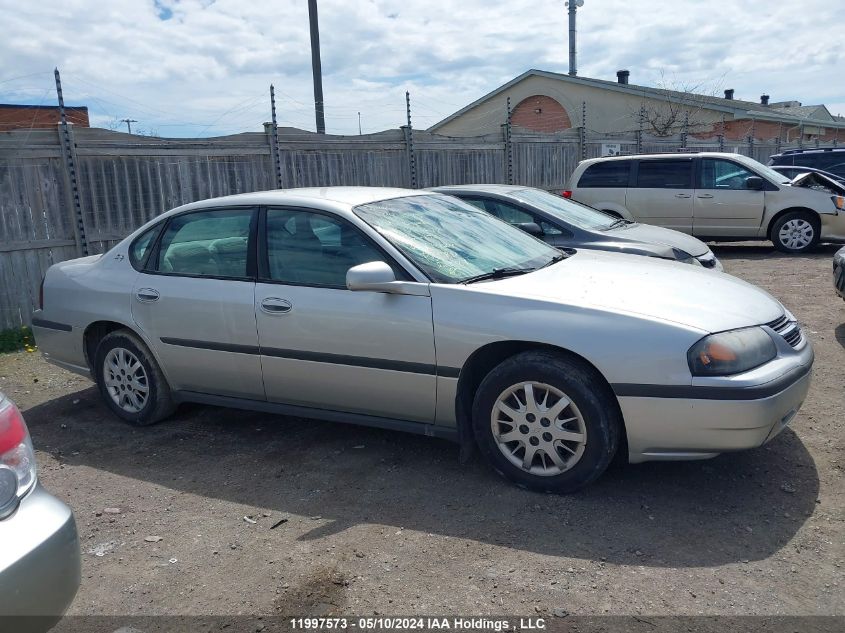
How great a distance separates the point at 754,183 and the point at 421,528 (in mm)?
10389

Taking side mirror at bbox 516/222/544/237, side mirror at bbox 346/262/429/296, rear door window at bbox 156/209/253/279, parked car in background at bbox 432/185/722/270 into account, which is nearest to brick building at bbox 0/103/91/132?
parked car in background at bbox 432/185/722/270

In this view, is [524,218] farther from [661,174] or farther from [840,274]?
[661,174]

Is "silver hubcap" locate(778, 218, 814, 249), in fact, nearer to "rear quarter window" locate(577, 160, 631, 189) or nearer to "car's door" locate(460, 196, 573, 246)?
"rear quarter window" locate(577, 160, 631, 189)

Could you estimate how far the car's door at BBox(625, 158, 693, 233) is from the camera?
40.1 ft

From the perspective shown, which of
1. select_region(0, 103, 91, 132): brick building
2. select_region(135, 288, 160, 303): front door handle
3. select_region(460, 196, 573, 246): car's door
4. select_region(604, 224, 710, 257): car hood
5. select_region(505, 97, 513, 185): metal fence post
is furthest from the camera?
select_region(0, 103, 91, 132): brick building

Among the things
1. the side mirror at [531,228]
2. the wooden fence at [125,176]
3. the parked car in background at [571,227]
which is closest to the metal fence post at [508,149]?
Answer: the wooden fence at [125,176]

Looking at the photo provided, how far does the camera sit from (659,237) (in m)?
7.92

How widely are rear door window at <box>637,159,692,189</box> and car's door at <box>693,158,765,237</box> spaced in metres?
0.31

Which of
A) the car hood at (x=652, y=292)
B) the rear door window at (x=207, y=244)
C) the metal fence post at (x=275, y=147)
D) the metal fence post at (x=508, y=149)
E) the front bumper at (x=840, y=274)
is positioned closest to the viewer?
the car hood at (x=652, y=292)

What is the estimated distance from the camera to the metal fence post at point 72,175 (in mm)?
7789

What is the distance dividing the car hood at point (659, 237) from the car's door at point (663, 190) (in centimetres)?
406

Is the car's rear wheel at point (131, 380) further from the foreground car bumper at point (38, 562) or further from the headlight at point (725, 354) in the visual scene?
the headlight at point (725, 354)

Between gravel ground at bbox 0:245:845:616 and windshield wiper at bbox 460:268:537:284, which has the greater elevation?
windshield wiper at bbox 460:268:537:284

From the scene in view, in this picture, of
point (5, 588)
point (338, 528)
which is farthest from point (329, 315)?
point (5, 588)
